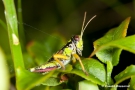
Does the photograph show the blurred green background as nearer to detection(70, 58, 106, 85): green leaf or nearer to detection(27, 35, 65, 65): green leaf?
detection(27, 35, 65, 65): green leaf

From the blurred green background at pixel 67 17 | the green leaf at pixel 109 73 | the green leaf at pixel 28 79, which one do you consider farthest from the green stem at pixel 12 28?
the blurred green background at pixel 67 17

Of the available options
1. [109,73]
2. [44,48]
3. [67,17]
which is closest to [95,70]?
[109,73]

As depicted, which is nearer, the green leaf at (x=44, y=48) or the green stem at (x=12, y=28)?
the green stem at (x=12, y=28)

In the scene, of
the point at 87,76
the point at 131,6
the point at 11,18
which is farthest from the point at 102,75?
the point at 131,6

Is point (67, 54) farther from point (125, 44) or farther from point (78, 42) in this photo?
point (125, 44)

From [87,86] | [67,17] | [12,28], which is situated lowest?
[87,86]

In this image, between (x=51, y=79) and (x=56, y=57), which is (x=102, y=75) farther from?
(x=56, y=57)

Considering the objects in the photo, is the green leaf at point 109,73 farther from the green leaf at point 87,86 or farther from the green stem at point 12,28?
the green stem at point 12,28

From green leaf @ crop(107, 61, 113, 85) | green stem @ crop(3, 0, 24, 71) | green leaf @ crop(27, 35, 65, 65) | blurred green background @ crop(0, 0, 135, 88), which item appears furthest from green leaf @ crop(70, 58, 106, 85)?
blurred green background @ crop(0, 0, 135, 88)

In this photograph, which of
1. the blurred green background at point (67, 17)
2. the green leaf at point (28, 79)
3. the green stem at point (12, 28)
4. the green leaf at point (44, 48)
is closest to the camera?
the green leaf at point (28, 79)
